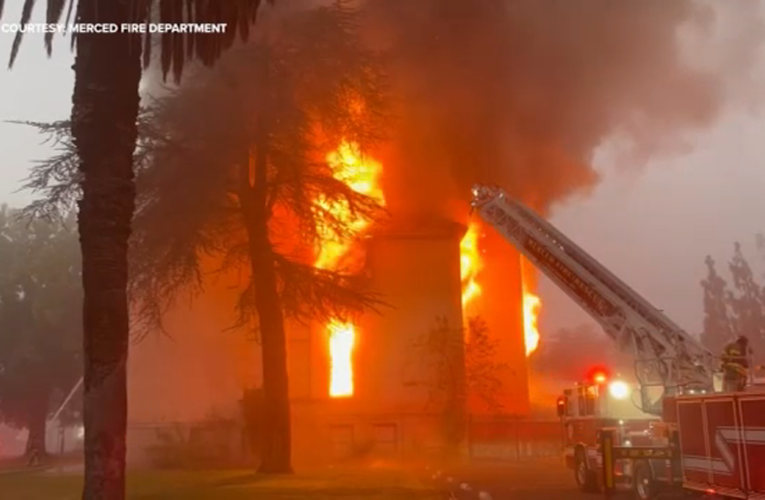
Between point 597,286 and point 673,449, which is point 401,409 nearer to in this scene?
point 597,286

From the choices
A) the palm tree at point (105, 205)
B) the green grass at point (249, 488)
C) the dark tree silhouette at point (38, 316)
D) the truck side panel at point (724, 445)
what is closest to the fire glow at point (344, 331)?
the green grass at point (249, 488)

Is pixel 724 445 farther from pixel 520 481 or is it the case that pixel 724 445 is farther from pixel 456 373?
pixel 456 373

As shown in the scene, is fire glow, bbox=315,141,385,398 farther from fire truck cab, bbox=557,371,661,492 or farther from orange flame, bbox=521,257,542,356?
fire truck cab, bbox=557,371,661,492

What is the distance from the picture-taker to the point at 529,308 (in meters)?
37.5

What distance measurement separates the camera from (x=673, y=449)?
492 inches

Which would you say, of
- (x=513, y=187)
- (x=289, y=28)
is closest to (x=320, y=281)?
(x=289, y=28)

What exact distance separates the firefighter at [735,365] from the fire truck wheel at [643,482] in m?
2.10

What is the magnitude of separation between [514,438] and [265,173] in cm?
1511

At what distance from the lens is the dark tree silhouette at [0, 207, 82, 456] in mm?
41781

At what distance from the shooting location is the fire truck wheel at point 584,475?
1606cm

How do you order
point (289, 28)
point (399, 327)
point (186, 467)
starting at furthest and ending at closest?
point (399, 327)
point (186, 467)
point (289, 28)

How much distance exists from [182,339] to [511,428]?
13.8 metres

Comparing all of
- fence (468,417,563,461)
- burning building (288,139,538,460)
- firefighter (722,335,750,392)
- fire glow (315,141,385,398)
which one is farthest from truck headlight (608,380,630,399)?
burning building (288,139,538,460)

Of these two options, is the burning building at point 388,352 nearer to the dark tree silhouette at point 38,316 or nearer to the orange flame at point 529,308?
the orange flame at point 529,308
